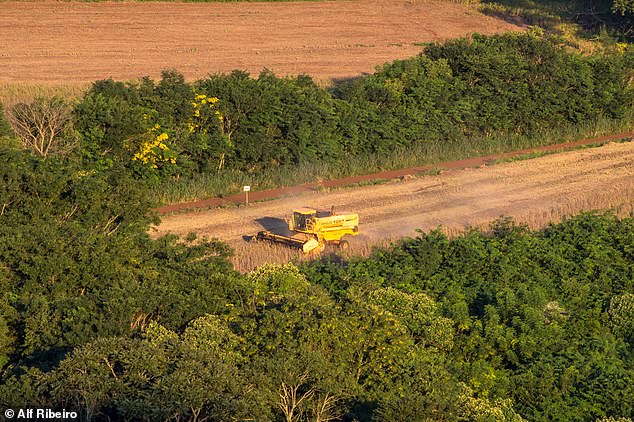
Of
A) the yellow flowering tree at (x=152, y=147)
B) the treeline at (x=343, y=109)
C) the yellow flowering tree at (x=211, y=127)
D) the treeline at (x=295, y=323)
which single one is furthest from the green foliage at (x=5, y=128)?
the treeline at (x=295, y=323)

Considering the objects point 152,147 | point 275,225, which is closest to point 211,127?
point 152,147

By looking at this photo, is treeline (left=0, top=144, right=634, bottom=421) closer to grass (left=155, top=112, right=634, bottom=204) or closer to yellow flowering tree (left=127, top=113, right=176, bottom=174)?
yellow flowering tree (left=127, top=113, right=176, bottom=174)

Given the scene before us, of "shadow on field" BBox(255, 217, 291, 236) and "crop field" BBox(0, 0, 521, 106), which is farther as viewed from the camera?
"crop field" BBox(0, 0, 521, 106)

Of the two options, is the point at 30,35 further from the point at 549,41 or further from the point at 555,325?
the point at 555,325

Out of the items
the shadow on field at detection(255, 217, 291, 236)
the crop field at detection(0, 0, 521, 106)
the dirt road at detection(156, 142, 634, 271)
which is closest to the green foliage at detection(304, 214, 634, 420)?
the dirt road at detection(156, 142, 634, 271)

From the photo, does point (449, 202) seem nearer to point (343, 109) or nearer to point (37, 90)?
point (343, 109)

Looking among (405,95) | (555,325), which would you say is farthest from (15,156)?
(405,95)
